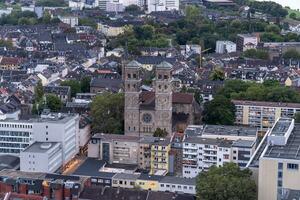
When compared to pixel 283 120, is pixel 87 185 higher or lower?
lower

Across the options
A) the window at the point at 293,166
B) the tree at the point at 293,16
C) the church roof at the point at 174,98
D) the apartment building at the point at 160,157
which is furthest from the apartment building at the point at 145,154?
the tree at the point at 293,16

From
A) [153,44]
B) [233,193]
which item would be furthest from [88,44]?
[233,193]

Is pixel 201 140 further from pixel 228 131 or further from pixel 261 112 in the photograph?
pixel 261 112

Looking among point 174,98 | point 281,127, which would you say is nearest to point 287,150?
point 281,127

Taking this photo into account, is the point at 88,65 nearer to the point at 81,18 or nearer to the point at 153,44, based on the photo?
the point at 153,44

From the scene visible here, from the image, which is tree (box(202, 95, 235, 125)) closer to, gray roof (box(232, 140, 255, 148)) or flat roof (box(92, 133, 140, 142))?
flat roof (box(92, 133, 140, 142))

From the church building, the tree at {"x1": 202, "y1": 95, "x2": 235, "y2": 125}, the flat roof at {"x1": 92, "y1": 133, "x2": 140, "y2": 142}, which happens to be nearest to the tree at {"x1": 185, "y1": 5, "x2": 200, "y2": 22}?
the tree at {"x1": 202, "y1": 95, "x2": 235, "y2": 125}
